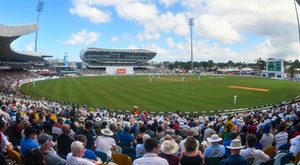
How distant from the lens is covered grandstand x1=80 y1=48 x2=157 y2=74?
150500mm

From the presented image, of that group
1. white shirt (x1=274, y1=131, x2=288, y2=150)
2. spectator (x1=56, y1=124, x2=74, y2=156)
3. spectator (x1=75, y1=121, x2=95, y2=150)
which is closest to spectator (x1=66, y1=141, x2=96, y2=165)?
spectator (x1=56, y1=124, x2=74, y2=156)

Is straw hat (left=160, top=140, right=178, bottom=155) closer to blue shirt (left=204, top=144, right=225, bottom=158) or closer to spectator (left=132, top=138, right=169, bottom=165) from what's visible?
spectator (left=132, top=138, right=169, bottom=165)

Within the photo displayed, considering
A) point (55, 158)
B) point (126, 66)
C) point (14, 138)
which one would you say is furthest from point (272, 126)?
point (126, 66)

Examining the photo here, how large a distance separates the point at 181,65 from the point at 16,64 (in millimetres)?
125379

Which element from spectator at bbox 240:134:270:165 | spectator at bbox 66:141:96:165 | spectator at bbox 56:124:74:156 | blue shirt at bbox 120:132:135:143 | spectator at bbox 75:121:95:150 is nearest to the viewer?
spectator at bbox 66:141:96:165

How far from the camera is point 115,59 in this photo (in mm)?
154875

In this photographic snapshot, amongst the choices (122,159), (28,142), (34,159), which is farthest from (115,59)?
(34,159)

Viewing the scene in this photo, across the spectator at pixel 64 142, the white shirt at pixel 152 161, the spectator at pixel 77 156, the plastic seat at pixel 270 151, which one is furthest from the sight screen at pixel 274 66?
the spectator at pixel 77 156

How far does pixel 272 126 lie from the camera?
1055 centimetres

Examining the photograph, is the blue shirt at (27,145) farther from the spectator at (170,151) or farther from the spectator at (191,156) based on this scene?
the spectator at (191,156)

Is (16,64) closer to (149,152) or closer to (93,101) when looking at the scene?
(93,101)

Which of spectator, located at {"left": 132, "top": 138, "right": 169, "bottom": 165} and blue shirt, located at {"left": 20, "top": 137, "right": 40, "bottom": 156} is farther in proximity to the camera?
blue shirt, located at {"left": 20, "top": 137, "right": 40, "bottom": 156}

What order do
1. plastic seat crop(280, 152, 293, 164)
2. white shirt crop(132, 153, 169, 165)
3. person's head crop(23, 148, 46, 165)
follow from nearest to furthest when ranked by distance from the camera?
person's head crop(23, 148, 46, 165) → white shirt crop(132, 153, 169, 165) → plastic seat crop(280, 152, 293, 164)

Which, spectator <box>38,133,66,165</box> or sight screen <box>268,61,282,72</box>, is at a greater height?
sight screen <box>268,61,282,72</box>
